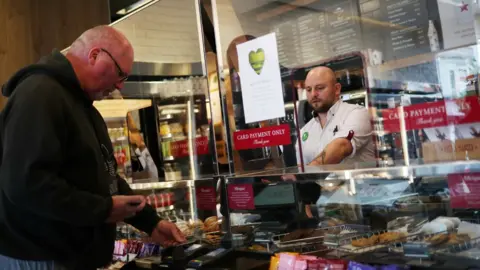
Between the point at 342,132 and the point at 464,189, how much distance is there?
23.9 inches

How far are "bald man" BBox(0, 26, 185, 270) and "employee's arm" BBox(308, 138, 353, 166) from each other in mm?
807

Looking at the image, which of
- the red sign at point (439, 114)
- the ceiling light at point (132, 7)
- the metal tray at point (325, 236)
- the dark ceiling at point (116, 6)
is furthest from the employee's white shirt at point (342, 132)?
the dark ceiling at point (116, 6)

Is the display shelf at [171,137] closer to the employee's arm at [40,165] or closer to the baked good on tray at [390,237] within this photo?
the employee's arm at [40,165]

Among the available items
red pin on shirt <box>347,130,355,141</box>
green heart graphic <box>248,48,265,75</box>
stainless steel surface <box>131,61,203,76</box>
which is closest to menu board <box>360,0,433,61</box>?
red pin on shirt <box>347,130,355,141</box>

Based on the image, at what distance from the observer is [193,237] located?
2.54 meters

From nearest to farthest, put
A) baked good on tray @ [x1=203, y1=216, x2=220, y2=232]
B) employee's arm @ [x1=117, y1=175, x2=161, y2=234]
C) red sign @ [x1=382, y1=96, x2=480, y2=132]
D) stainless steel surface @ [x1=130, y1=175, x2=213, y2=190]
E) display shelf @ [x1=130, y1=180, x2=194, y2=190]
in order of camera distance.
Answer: red sign @ [x1=382, y1=96, x2=480, y2=132] < employee's arm @ [x1=117, y1=175, x2=161, y2=234] < baked good on tray @ [x1=203, y1=216, x2=220, y2=232] < stainless steel surface @ [x1=130, y1=175, x2=213, y2=190] < display shelf @ [x1=130, y1=180, x2=194, y2=190]

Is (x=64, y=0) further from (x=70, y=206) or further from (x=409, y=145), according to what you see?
(x=409, y=145)

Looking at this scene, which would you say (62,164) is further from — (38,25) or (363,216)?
(38,25)

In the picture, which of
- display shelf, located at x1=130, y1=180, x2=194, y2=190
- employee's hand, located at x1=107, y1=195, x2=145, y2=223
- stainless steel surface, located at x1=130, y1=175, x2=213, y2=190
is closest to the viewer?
employee's hand, located at x1=107, y1=195, x2=145, y2=223

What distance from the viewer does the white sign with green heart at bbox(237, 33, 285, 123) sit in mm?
2320

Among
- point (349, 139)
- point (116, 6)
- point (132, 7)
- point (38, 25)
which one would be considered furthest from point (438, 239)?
point (38, 25)

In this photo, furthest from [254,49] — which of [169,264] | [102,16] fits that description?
[102,16]

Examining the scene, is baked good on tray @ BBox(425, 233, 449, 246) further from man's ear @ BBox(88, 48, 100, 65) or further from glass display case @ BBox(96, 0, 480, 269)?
man's ear @ BBox(88, 48, 100, 65)

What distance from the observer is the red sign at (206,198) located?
254cm
